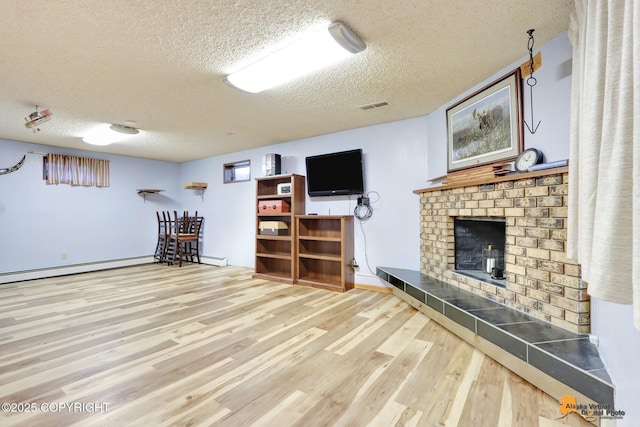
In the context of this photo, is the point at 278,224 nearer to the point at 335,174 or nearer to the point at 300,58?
the point at 335,174

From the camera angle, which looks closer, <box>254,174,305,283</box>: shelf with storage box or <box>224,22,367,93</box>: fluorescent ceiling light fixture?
<box>224,22,367,93</box>: fluorescent ceiling light fixture

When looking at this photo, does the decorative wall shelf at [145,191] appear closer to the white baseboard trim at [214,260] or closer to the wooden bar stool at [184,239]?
the wooden bar stool at [184,239]

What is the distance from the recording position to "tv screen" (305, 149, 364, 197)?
397cm

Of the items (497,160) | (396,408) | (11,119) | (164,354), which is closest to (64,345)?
(164,354)

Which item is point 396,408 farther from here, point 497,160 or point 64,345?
point 64,345

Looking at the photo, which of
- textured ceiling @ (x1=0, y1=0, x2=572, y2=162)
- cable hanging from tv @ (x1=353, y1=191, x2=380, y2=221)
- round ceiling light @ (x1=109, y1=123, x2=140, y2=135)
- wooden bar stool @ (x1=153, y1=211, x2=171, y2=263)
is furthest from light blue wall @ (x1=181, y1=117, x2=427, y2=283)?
wooden bar stool @ (x1=153, y1=211, x2=171, y2=263)

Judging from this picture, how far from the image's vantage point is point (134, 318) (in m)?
2.82

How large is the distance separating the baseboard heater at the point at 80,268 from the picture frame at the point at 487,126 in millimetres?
4810

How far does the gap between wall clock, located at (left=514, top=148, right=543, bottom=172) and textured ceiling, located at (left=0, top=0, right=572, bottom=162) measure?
0.79m

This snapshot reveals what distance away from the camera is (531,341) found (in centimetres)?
165

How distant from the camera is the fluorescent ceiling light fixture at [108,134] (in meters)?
3.90

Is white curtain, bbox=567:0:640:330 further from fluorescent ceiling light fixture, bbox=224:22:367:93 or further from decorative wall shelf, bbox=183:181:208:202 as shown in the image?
decorative wall shelf, bbox=183:181:208:202

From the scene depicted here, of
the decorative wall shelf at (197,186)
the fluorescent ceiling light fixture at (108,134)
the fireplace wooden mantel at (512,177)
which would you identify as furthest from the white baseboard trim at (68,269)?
the fireplace wooden mantel at (512,177)

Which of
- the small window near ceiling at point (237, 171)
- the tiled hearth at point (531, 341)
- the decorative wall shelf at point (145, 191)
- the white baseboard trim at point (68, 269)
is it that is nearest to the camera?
the tiled hearth at point (531, 341)
